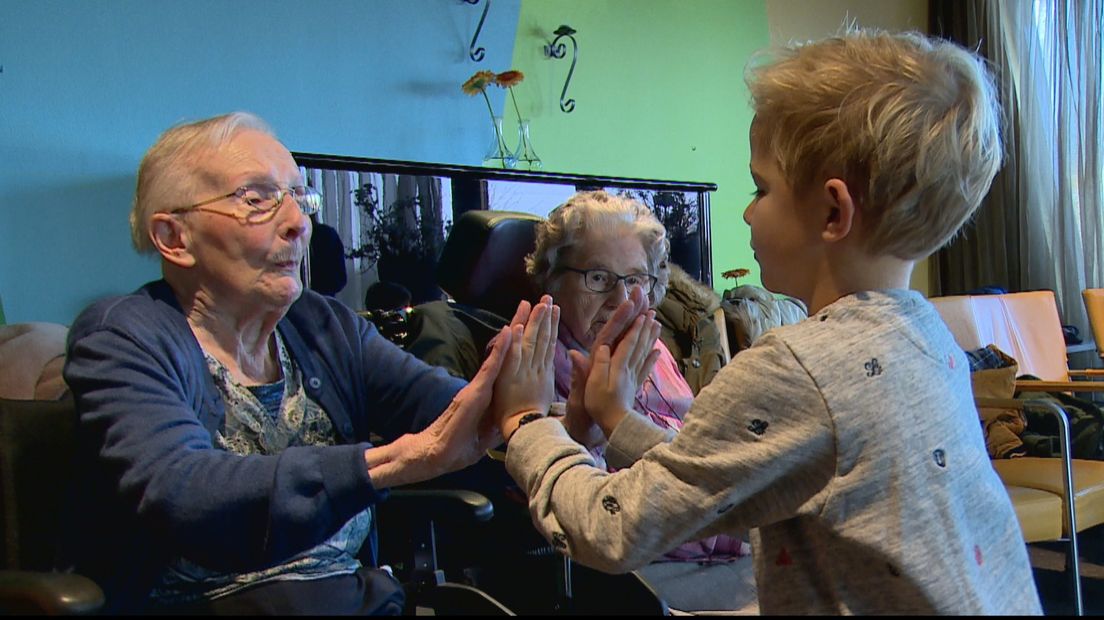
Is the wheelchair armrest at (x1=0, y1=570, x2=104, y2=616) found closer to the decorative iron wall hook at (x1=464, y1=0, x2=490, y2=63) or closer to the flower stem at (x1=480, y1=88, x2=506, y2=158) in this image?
the flower stem at (x1=480, y1=88, x2=506, y2=158)

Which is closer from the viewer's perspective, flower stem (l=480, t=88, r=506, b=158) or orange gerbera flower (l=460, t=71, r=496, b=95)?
orange gerbera flower (l=460, t=71, r=496, b=95)

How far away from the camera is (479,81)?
138 inches

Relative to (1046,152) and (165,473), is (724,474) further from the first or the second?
(1046,152)

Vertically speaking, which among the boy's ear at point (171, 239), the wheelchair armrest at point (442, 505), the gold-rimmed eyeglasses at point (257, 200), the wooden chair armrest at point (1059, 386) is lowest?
the wheelchair armrest at point (442, 505)

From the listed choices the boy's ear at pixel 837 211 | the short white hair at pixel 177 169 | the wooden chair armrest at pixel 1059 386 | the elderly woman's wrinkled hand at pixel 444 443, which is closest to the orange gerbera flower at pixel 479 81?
the wooden chair armrest at pixel 1059 386

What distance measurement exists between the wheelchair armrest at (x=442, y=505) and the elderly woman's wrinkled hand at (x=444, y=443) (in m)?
0.17

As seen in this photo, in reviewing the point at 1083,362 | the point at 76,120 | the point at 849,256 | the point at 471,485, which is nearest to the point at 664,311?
the point at 471,485

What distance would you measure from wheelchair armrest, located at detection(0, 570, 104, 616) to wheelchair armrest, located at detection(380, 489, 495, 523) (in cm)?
53

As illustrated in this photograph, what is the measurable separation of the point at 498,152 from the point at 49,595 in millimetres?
3051

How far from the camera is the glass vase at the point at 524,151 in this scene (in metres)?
3.87

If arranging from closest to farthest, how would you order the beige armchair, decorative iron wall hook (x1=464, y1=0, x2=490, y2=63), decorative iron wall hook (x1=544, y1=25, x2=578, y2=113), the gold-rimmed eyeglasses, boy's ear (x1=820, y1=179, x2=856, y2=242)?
boy's ear (x1=820, y1=179, x2=856, y2=242), the gold-rimmed eyeglasses, the beige armchair, decorative iron wall hook (x1=464, y1=0, x2=490, y2=63), decorative iron wall hook (x1=544, y1=25, x2=578, y2=113)

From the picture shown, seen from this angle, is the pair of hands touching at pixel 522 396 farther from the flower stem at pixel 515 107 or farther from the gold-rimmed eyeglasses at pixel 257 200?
the flower stem at pixel 515 107

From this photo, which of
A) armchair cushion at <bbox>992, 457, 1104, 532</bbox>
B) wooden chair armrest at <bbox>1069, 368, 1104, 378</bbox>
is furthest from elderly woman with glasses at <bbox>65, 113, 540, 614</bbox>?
wooden chair armrest at <bbox>1069, 368, 1104, 378</bbox>

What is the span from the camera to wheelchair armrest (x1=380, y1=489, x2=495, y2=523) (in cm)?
136
